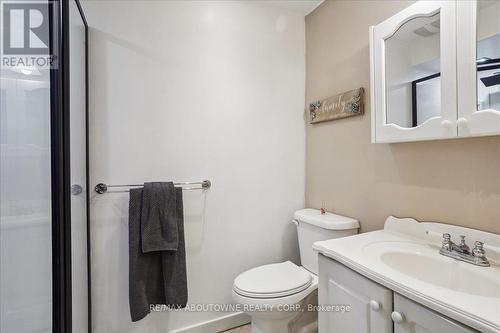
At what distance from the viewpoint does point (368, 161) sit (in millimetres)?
1548

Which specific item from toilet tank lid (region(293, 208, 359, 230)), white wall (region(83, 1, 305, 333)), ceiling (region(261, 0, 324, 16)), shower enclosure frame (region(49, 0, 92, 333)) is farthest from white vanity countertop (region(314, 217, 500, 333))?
ceiling (region(261, 0, 324, 16))

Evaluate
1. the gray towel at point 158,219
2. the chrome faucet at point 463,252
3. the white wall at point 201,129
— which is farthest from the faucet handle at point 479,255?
the gray towel at point 158,219

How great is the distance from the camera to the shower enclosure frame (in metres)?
0.85

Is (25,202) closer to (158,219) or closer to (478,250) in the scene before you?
(158,219)

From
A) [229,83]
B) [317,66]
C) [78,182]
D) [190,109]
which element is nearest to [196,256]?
[78,182]

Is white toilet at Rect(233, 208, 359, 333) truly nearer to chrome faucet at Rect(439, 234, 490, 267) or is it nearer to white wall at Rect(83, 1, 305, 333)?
white wall at Rect(83, 1, 305, 333)

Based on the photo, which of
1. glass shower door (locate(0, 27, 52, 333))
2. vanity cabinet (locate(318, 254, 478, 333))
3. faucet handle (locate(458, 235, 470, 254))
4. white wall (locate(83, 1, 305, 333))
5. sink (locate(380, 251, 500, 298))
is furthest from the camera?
white wall (locate(83, 1, 305, 333))

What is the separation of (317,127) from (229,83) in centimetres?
Result: 72

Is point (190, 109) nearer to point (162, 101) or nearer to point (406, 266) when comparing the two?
point (162, 101)

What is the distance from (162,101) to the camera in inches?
64.1

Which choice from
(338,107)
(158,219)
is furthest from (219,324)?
(338,107)

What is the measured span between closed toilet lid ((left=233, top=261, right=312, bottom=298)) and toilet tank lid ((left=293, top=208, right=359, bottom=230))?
1.03ft

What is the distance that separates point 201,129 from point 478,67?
1405mm

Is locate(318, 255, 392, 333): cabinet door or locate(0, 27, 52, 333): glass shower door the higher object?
locate(0, 27, 52, 333): glass shower door
